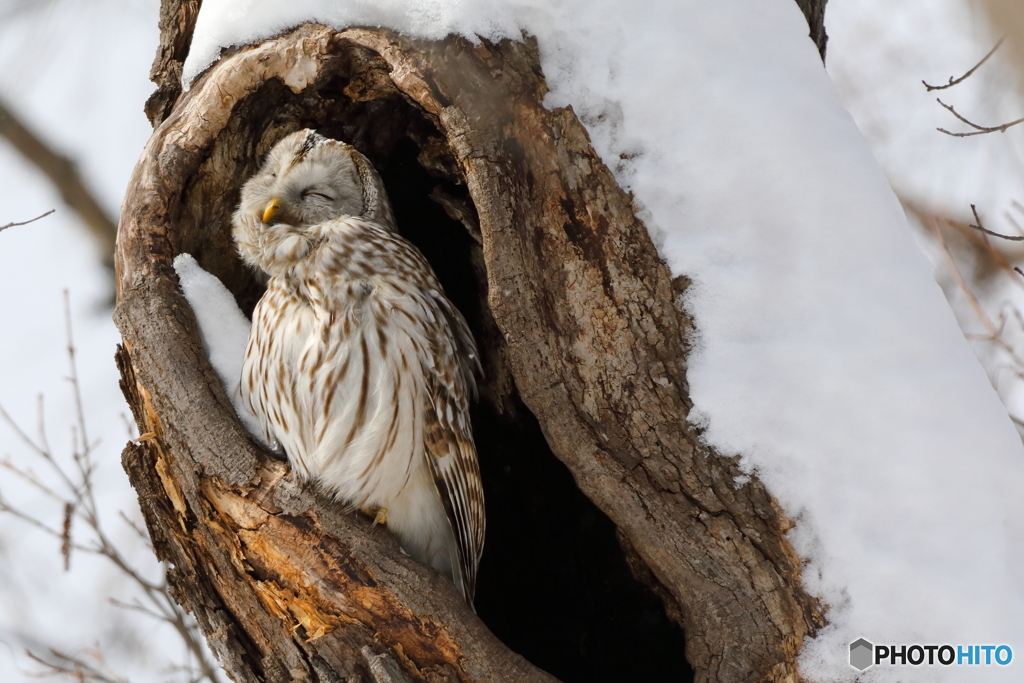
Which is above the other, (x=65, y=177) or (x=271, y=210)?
Answer: (x=65, y=177)

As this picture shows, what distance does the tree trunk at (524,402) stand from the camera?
2260 mm

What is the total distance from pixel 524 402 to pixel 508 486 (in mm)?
1021

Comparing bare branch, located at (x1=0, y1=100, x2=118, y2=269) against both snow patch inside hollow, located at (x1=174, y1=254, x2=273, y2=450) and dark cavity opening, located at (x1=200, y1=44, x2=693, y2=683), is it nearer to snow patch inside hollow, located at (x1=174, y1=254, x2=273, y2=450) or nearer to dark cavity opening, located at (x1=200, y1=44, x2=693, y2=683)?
dark cavity opening, located at (x1=200, y1=44, x2=693, y2=683)

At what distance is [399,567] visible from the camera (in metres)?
2.36

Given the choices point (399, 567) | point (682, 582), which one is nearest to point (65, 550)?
point (399, 567)

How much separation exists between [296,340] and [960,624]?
2156 millimetres

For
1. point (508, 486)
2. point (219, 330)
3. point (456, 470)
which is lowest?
point (456, 470)

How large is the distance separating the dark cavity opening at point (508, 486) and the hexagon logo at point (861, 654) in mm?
1033

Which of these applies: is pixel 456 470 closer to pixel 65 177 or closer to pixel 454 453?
pixel 454 453

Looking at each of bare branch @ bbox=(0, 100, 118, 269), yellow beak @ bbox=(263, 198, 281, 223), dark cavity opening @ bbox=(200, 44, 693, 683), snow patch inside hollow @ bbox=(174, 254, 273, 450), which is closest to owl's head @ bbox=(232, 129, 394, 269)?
yellow beak @ bbox=(263, 198, 281, 223)

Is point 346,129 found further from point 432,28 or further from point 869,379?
point 869,379

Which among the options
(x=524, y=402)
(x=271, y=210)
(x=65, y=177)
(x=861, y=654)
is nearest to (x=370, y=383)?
(x=524, y=402)

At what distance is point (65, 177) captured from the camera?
4531 millimetres

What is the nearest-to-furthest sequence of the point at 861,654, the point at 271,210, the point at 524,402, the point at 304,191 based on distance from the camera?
the point at 861,654, the point at 524,402, the point at 271,210, the point at 304,191
